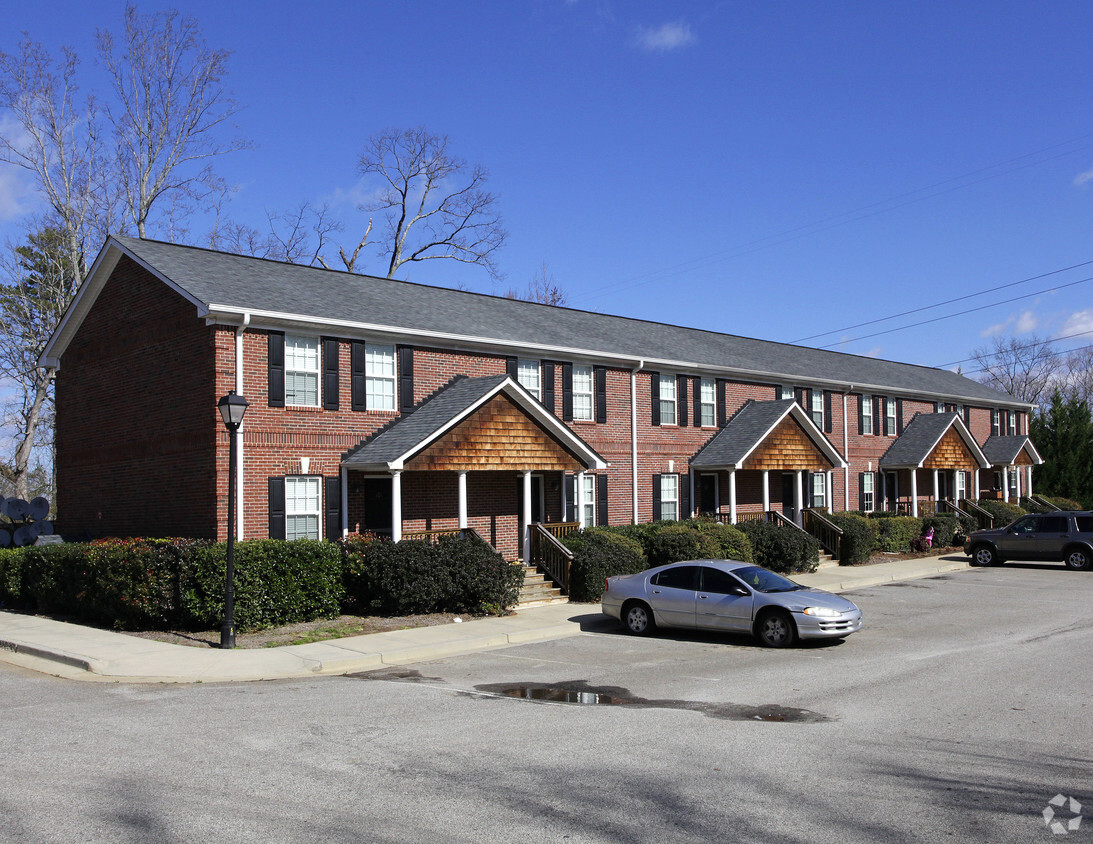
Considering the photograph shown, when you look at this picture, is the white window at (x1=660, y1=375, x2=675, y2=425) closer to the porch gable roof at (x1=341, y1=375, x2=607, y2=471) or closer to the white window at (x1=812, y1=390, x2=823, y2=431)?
the porch gable roof at (x1=341, y1=375, x2=607, y2=471)

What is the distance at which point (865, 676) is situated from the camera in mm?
12258

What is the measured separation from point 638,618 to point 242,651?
6537mm

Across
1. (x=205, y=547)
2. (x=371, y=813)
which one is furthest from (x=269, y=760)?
(x=205, y=547)

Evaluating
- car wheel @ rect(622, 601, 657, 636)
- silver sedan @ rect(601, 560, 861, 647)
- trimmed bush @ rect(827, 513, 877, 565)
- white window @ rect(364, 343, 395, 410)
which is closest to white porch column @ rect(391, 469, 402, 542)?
white window @ rect(364, 343, 395, 410)

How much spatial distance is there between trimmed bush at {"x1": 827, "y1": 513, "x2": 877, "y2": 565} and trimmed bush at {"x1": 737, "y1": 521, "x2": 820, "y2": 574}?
8.99 feet

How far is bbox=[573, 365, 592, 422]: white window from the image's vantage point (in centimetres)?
2525

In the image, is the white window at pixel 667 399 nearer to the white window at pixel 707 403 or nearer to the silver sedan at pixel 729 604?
the white window at pixel 707 403

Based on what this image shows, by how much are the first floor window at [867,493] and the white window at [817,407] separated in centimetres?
338

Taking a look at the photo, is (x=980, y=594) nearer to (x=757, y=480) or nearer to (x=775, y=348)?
(x=757, y=480)

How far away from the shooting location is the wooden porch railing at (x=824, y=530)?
29.1 m

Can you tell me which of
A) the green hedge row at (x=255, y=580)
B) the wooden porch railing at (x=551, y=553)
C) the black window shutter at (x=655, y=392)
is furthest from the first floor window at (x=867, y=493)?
the green hedge row at (x=255, y=580)

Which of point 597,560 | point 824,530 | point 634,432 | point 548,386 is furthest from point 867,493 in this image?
point 597,560

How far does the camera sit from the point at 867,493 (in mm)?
35469

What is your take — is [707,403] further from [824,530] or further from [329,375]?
[329,375]
